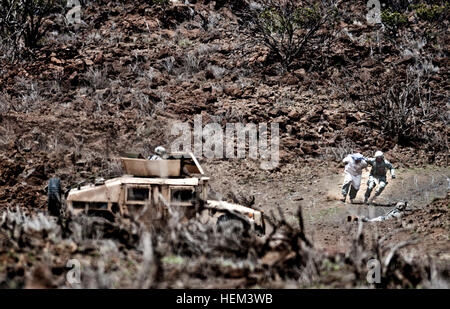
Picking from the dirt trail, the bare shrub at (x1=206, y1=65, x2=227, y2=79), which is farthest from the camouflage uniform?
the bare shrub at (x1=206, y1=65, x2=227, y2=79)

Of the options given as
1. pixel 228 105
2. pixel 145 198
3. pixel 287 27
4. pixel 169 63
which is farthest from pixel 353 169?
pixel 169 63

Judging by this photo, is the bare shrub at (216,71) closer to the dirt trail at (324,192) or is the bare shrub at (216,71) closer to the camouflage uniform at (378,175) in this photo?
the dirt trail at (324,192)

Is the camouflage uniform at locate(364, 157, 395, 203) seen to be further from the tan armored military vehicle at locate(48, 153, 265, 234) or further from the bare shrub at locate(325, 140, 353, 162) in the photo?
the tan armored military vehicle at locate(48, 153, 265, 234)

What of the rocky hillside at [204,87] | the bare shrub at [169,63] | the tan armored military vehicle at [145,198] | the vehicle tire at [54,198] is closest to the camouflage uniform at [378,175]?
the rocky hillside at [204,87]

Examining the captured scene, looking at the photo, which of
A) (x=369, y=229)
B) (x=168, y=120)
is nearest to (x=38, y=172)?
(x=168, y=120)

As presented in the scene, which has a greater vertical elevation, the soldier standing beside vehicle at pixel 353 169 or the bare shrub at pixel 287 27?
the bare shrub at pixel 287 27

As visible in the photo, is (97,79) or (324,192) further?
(97,79)

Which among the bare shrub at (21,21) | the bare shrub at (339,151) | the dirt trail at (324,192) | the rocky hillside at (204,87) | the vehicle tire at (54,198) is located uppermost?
the bare shrub at (21,21)

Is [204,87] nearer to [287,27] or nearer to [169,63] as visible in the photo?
[169,63]

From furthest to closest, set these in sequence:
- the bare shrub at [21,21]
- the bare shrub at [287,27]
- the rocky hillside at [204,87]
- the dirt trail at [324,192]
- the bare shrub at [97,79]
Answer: the bare shrub at [21,21], the bare shrub at [287,27], the bare shrub at [97,79], the rocky hillside at [204,87], the dirt trail at [324,192]

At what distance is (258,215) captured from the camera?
9.19m

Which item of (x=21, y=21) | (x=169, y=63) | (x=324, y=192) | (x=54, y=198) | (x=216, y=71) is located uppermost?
(x=21, y=21)

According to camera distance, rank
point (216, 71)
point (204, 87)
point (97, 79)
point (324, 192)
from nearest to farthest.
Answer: point (324, 192) → point (204, 87) → point (97, 79) → point (216, 71)

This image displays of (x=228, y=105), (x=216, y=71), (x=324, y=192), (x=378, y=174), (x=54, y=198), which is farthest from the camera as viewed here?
(x=216, y=71)
